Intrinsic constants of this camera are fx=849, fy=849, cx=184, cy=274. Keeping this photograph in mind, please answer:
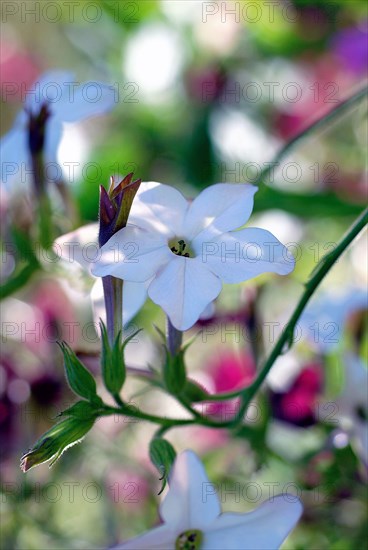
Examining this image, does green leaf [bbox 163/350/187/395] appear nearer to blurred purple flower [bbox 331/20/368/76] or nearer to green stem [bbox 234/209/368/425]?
green stem [bbox 234/209/368/425]

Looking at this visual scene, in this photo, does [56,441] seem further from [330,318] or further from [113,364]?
[330,318]

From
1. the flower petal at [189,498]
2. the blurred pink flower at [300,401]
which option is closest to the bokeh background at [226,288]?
the blurred pink flower at [300,401]

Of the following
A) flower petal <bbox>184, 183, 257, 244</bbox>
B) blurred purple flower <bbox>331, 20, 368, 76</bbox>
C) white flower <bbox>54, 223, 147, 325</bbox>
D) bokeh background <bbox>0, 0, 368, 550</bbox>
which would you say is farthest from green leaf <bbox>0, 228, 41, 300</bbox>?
blurred purple flower <bbox>331, 20, 368, 76</bbox>

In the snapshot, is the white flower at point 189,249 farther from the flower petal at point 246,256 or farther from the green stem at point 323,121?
the green stem at point 323,121

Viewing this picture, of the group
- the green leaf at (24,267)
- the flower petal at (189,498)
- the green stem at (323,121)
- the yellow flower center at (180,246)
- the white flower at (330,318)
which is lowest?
the flower petal at (189,498)

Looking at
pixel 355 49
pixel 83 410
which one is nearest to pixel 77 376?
pixel 83 410

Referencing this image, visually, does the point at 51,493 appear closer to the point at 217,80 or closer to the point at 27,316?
the point at 27,316
